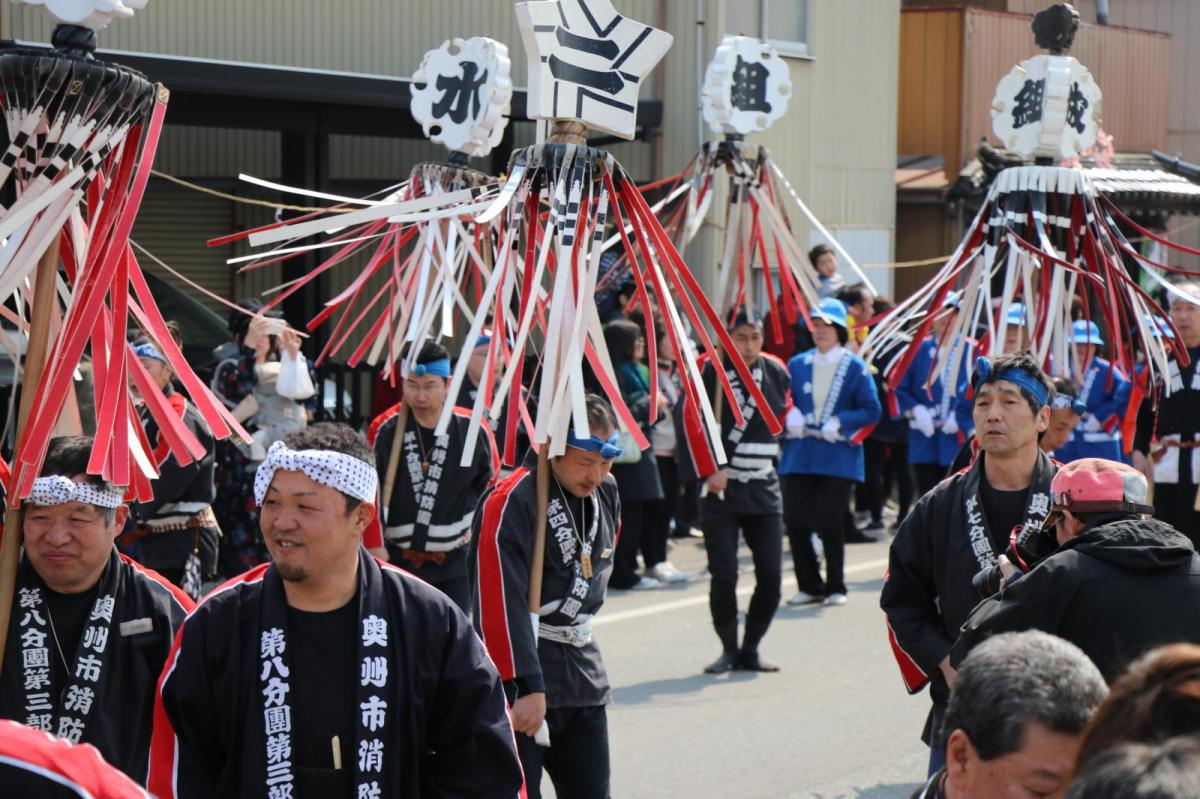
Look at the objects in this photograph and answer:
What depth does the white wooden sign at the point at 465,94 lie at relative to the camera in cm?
728

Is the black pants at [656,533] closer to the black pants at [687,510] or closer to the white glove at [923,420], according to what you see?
the black pants at [687,510]

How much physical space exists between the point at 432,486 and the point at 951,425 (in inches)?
186

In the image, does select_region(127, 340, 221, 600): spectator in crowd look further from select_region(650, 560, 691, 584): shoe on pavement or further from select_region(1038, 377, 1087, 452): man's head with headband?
select_region(650, 560, 691, 584): shoe on pavement

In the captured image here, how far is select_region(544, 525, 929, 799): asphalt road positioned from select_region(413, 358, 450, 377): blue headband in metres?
1.67

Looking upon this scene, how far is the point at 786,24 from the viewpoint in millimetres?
15984

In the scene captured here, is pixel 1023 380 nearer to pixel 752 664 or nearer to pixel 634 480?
pixel 752 664

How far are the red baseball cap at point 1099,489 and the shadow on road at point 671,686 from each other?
359cm

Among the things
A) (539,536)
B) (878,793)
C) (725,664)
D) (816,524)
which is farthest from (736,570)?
(539,536)

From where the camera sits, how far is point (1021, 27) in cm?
1856

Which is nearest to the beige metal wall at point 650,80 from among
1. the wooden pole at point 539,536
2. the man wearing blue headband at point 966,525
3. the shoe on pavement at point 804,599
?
the shoe on pavement at point 804,599

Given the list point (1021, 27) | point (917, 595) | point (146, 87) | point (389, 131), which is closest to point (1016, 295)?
point (917, 595)

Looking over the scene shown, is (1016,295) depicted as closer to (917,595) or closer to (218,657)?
(917,595)

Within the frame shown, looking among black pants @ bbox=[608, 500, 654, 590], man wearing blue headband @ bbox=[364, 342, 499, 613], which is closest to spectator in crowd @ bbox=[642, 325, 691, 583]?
black pants @ bbox=[608, 500, 654, 590]

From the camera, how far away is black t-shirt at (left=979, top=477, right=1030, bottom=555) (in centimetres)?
489
